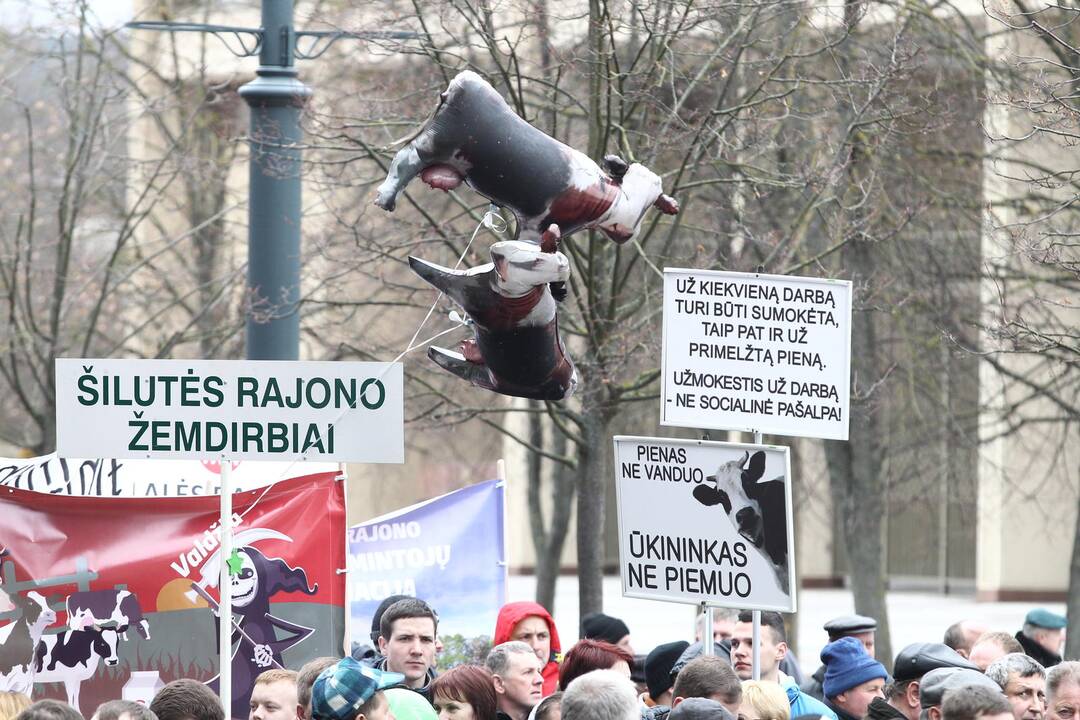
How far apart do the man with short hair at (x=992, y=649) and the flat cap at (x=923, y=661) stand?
0.78 metres

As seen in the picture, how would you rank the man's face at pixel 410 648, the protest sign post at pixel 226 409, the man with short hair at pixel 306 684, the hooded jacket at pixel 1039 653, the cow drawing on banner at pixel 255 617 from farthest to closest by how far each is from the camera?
the hooded jacket at pixel 1039 653, the cow drawing on banner at pixel 255 617, the man's face at pixel 410 648, the protest sign post at pixel 226 409, the man with short hair at pixel 306 684

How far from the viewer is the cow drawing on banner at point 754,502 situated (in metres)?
7.34

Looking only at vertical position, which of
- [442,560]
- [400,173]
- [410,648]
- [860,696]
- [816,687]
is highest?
[400,173]

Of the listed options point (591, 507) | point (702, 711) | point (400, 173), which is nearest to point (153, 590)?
point (400, 173)

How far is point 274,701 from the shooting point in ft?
22.0

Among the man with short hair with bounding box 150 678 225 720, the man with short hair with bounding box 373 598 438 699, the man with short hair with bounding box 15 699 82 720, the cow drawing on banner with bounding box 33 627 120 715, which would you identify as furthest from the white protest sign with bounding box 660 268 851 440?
the man with short hair with bounding box 15 699 82 720

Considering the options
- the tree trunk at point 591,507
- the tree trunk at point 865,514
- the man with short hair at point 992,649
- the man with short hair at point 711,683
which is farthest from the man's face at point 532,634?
the tree trunk at point 865,514

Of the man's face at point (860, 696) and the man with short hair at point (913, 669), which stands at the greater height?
the man with short hair at point (913, 669)

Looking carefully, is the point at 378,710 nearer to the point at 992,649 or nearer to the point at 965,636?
the point at 992,649

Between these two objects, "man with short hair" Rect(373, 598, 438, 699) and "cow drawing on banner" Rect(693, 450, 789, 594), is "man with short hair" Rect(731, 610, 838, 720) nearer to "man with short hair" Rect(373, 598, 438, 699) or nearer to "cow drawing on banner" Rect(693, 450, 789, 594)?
"cow drawing on banner" Rect(693, 450, 789, 594)

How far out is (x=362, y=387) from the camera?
7359 mm

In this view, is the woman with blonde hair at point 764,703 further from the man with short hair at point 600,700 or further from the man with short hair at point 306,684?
the man with short hair at point 306,684

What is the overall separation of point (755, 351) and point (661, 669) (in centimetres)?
152

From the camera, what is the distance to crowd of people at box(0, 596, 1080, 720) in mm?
5691
